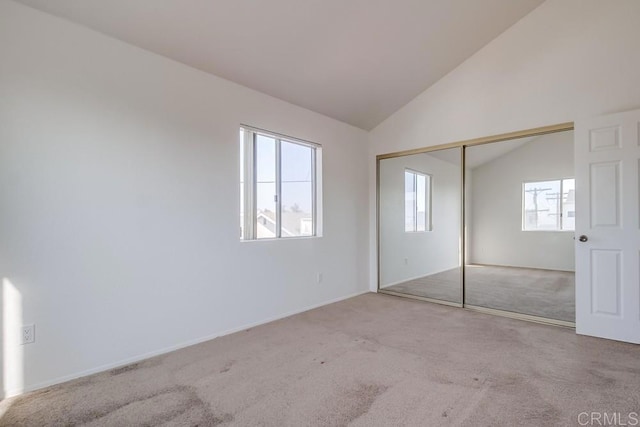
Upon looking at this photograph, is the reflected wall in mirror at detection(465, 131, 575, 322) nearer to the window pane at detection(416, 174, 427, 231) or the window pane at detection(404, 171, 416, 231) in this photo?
the window pane at detection(416, 174, 427, 231)

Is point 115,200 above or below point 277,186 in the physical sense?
below

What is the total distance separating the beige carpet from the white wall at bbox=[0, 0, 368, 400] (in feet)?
1.00

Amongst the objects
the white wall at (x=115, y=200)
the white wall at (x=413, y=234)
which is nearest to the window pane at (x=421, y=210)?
the white wall at (x=413, y=234)

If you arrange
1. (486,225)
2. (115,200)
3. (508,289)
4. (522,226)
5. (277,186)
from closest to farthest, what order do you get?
(115,200) → (277,186) → (508,289) → (522,226) → (486,225)

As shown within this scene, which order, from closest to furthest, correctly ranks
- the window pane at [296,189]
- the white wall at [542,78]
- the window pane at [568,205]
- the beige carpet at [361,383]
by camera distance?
the beige carpet at [361,383] → the white wall at [542,78] → the window pane at [568,205] → the window pane at [296,189]

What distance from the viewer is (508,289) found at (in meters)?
4.30

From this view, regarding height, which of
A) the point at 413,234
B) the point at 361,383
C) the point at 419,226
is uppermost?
the point at 419,226

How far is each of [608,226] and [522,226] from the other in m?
1.54

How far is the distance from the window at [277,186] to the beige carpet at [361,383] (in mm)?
1168

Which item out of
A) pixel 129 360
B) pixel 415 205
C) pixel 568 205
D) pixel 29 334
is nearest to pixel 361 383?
pixel 129 360

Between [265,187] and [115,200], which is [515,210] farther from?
[115,200]

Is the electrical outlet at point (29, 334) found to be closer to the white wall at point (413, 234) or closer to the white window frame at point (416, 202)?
the white wall at point (413, 234)

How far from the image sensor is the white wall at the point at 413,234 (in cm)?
464

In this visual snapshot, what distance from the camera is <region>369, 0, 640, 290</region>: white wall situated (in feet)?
9.88
